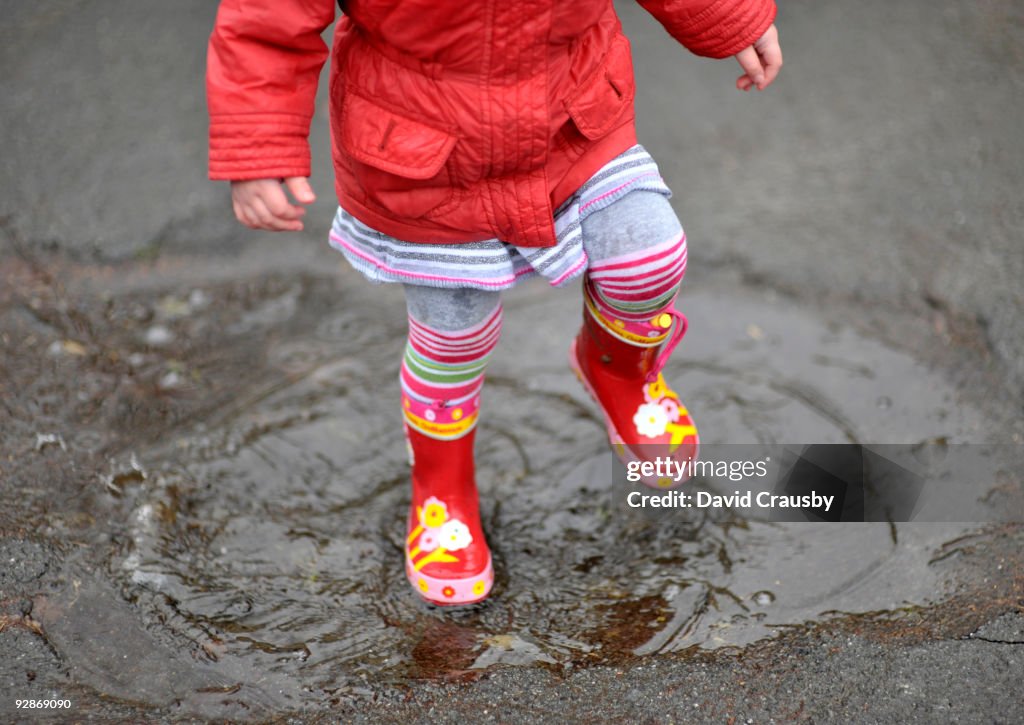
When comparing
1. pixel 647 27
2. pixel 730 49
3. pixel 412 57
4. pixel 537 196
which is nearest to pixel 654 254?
pixel 537 196

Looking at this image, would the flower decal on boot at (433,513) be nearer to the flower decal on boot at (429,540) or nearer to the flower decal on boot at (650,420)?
the flower decal on boot at (429,540)

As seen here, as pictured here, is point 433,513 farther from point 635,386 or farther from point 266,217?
point 266,217

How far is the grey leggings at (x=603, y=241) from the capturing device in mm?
1787

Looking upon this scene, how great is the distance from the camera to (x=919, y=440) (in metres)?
2.32

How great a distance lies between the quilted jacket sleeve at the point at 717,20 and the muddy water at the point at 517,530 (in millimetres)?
887

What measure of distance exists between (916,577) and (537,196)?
1.07m

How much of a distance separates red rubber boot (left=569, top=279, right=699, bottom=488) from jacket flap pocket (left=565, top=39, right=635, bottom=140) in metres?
0.36

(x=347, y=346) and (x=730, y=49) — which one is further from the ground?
(x=730, y=49)

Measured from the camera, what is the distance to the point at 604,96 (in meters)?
1.74

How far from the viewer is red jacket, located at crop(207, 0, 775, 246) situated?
1.56 metres

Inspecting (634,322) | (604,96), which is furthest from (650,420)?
(604,96)

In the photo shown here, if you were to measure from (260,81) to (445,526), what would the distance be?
36.5 inches

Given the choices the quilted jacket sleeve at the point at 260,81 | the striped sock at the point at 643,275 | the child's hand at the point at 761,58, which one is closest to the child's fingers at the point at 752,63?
the child's hand at the point at 761,58

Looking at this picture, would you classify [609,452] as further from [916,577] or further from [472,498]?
[916,577]
